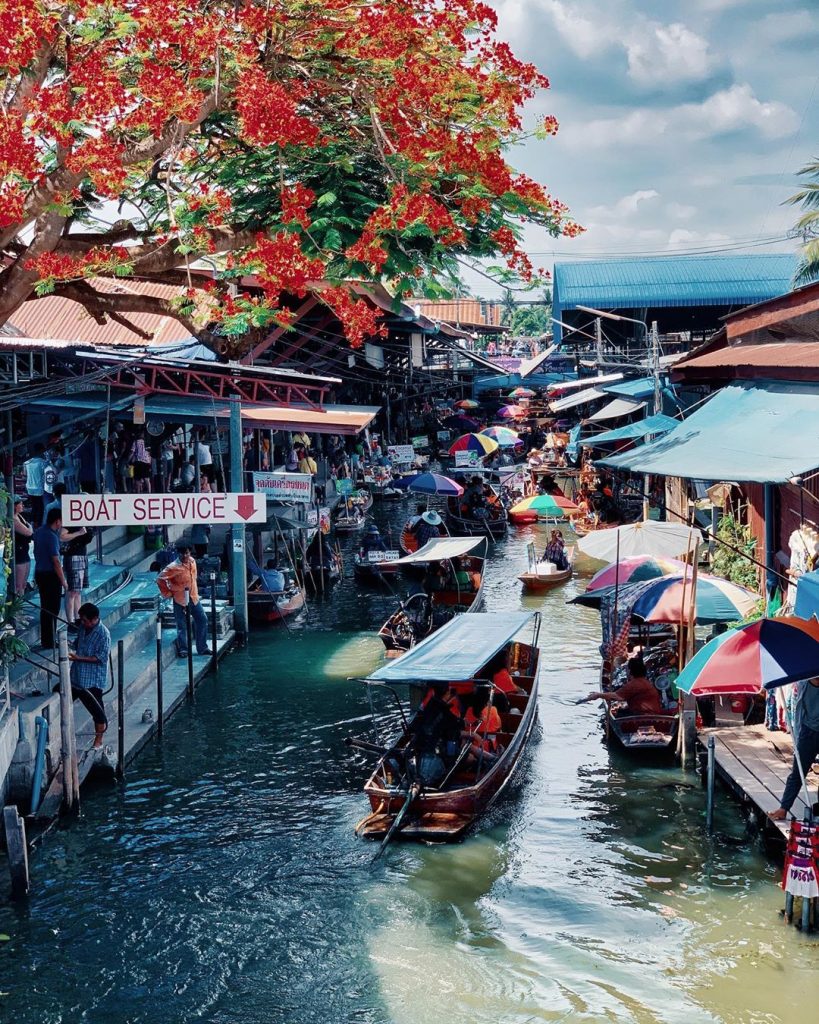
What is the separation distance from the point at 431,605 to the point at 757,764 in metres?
9.39

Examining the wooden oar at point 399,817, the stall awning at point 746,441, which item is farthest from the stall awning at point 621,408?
the wooden oar at point 399,817

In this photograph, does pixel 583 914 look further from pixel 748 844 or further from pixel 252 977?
pixel 252 977

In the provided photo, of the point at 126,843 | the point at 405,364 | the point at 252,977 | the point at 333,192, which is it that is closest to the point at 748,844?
the point at 252,977

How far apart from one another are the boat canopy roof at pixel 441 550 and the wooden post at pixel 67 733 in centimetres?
905

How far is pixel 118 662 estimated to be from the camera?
1527cm

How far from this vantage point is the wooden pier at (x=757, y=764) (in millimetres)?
11043

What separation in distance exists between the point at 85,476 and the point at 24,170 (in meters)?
13.2

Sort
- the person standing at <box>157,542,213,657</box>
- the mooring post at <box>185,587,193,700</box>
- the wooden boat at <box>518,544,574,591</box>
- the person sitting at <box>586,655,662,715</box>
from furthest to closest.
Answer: the wooden boat at <box>518,544,574,591</box> < the person standing at <box>157,542,213,657</box> < the mooring post at <box>185,587,193,700</box> < the person sitting at <box>586,655,662,715</box>

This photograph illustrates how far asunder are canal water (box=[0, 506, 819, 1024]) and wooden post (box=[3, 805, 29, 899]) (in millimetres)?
192

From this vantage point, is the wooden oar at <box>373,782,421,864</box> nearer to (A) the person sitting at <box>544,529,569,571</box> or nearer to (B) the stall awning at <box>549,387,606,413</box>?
(A) the person sitting at <box>544,529,569,571</box>

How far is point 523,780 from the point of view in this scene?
1461cm

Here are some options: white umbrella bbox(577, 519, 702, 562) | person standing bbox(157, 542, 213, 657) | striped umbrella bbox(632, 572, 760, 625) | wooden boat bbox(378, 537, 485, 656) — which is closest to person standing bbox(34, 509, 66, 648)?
person standing bbox(157, 542, 213, 657)

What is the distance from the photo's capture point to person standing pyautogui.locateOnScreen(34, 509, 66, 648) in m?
15.6

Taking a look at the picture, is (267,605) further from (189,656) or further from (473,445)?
(473,445)
